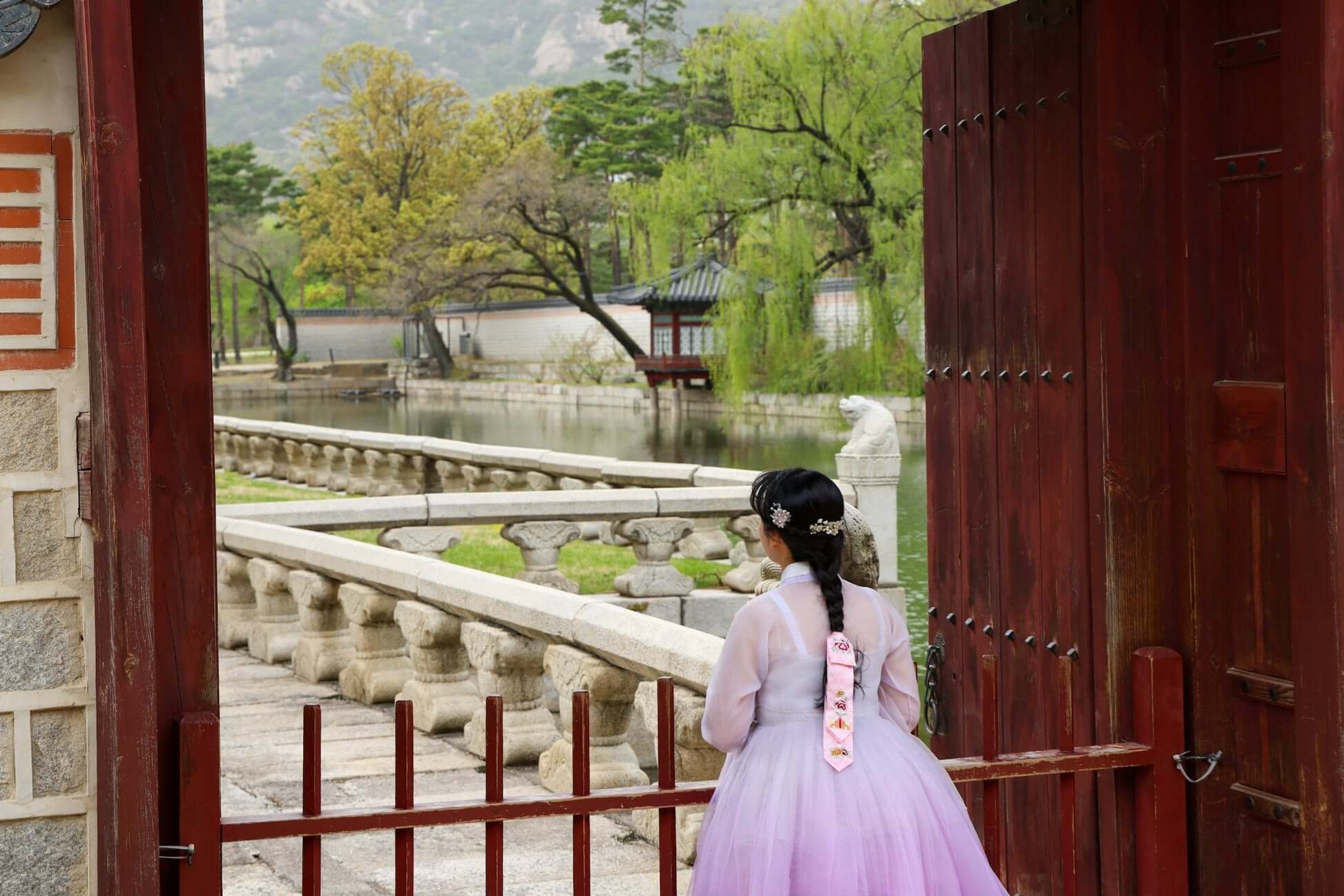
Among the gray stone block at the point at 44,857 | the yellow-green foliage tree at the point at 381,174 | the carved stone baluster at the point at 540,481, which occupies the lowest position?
the gray stone block at the point at 44,857

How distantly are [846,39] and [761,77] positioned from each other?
151 centimetres

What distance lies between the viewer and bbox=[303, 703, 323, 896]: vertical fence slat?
7.84 feet

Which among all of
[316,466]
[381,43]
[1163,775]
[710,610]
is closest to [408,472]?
[316,466]

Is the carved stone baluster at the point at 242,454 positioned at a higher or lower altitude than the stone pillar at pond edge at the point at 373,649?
higher

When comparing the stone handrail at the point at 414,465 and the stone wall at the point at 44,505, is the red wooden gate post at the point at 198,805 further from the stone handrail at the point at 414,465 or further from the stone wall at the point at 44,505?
the stone handrail at the point at 414,465

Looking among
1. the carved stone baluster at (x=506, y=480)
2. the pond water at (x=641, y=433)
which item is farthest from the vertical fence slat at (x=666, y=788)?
the carved stone baluster at (x=506, y=480)

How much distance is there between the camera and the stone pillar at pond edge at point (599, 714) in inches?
190

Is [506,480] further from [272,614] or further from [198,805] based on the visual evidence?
[198,805]

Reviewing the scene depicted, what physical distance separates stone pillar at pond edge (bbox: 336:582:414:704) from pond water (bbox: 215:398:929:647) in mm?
4783

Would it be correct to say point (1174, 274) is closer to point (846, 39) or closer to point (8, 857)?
point (8, 857)

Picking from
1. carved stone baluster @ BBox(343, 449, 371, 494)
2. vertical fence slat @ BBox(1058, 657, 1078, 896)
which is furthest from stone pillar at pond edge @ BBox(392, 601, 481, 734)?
carved stone baluster @ BBox(343, 449, 371, 494)

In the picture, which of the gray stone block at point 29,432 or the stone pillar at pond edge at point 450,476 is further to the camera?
the stone pillar at pond edge at point 450,476

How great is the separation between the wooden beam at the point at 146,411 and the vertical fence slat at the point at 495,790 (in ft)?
1.45

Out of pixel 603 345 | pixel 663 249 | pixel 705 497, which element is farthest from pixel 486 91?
pixel 705 497
